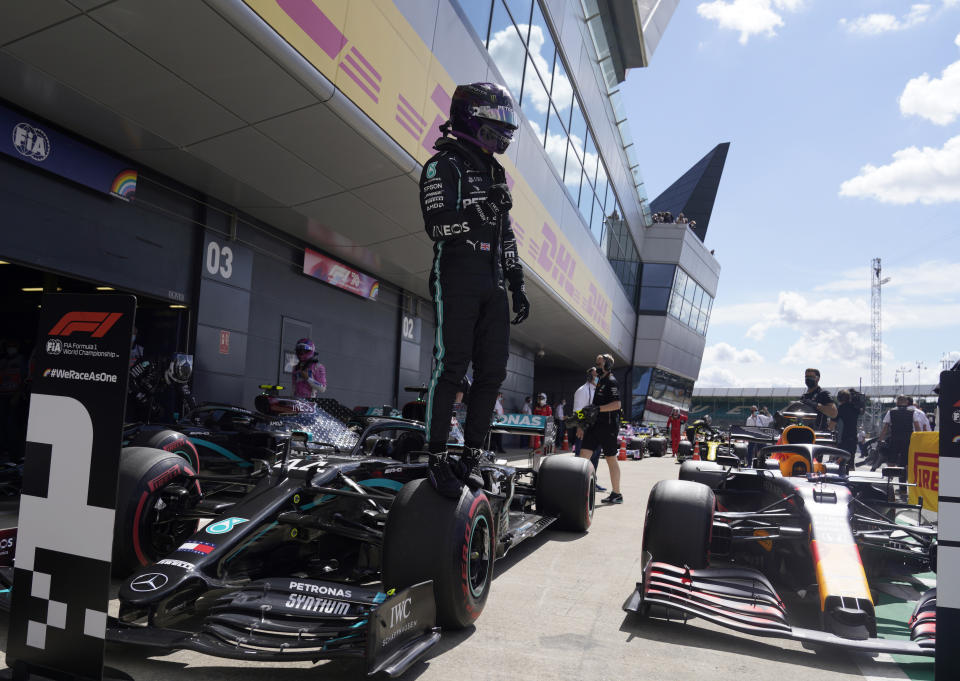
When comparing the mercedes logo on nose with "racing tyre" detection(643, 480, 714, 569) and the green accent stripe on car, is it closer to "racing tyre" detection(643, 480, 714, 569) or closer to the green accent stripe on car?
"racing tyre" detection(643, 480, 714, 569)

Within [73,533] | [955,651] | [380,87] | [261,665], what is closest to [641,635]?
[955,651]

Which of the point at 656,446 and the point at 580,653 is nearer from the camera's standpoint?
the point at 580,653

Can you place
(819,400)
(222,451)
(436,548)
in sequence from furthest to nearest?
(819,400)
(222,451)
(436,548)

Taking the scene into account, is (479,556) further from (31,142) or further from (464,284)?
(31,142)

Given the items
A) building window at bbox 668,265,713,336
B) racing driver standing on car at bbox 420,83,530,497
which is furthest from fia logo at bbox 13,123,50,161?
building window at bbox 668,265,713,336

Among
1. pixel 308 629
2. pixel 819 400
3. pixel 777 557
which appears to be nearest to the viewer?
pixel 308 629

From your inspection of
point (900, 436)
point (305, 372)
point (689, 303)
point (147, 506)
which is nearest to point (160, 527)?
point (147, 506)

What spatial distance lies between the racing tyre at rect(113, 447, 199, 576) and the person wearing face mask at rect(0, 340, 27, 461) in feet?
20.3

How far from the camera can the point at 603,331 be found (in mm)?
24375

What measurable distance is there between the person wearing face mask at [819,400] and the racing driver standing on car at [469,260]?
5.58 m

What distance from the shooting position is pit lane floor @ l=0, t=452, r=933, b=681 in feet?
7.45

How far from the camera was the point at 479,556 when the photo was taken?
2.88 metres

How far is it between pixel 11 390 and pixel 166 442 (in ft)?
18.6

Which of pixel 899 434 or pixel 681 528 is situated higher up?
pixel 899 434
